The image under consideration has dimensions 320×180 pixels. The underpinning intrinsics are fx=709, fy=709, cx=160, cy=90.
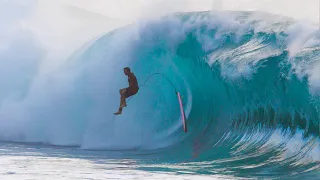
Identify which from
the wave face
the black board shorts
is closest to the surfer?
the black board shorts

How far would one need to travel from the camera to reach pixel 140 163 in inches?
420

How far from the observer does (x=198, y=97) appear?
1391cm

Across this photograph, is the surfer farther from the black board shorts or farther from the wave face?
the wave face

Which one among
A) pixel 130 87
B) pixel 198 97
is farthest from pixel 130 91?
pixel 198 97

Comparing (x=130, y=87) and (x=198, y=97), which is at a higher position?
(x=198, y=97)

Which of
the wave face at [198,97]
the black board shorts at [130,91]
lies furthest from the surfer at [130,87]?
the wave face at [198,97]

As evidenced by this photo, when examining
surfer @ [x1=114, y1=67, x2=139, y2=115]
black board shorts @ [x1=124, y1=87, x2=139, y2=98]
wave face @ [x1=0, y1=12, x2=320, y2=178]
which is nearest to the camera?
wave face @ [x1=0, y1=12, x2=320, y2=178]

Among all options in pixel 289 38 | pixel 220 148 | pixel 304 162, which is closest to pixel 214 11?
pixel 289 38

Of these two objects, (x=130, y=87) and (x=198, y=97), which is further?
(x=198, y=97)

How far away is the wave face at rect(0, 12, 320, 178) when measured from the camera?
10.7 metres

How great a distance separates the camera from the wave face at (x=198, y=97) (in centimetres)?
1069

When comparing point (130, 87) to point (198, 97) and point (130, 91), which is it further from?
point (198, 97)

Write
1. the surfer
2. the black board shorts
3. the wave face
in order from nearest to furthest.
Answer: the wave face
the surfer
the black board shorts

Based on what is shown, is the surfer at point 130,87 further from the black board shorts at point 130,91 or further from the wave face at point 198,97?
the wave face at point 198,97
